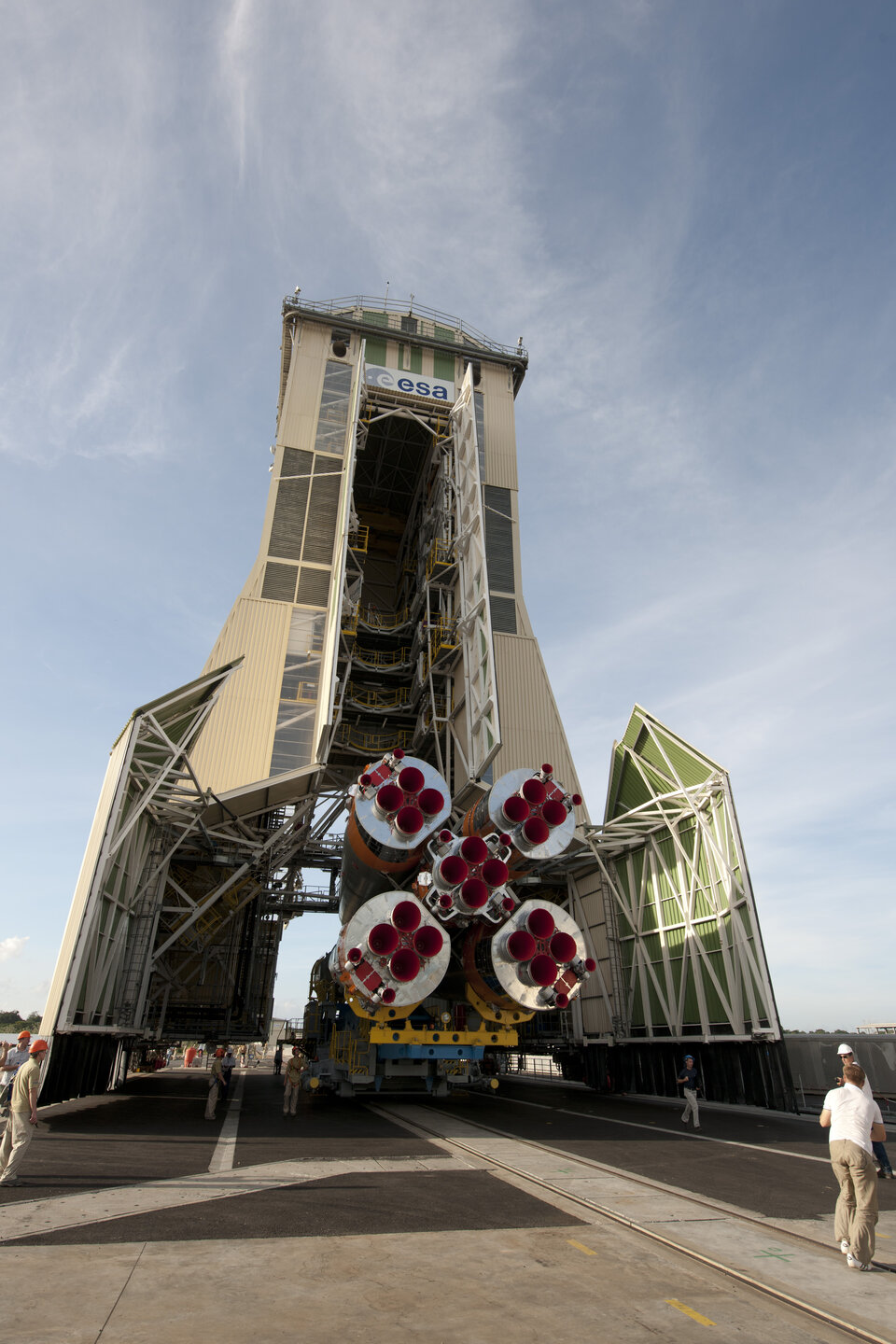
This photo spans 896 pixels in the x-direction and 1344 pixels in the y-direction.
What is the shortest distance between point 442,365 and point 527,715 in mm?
15710

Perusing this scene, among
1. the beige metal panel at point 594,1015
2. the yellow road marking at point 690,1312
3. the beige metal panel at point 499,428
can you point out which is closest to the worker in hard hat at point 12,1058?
the yellow road marking at point 690,1312

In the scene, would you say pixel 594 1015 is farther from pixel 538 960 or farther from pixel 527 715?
pixel 538 960

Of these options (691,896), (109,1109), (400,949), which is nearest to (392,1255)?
(400,949)

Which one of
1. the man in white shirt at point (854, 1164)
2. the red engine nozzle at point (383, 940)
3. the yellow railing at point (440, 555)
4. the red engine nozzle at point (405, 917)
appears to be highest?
the yellow railing at point (440, 555)

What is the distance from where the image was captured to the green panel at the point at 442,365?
1144 inches

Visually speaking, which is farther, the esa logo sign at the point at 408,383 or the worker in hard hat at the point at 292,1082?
the esa logo sign at the point at 408,383

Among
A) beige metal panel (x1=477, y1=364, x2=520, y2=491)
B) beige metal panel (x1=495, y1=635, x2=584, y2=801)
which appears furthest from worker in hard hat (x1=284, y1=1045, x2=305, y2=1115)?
beige metal panel (x1=477, y1=364, x2=520, y2=491)

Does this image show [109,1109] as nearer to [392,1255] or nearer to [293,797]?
[293,797]

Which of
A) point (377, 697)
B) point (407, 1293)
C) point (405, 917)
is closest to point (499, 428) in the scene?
point (377, 697)

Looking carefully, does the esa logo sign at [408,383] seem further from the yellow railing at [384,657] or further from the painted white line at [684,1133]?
the painted white line at [684,1133]

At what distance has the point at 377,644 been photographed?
29.5 meters

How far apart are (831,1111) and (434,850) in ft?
25.5

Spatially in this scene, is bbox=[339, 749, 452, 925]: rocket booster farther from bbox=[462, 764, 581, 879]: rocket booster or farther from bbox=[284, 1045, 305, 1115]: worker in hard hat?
bbox=[284, 1045, 305, 1115]: worker in hard hat

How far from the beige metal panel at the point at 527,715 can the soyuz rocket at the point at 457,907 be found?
29.8 ft
